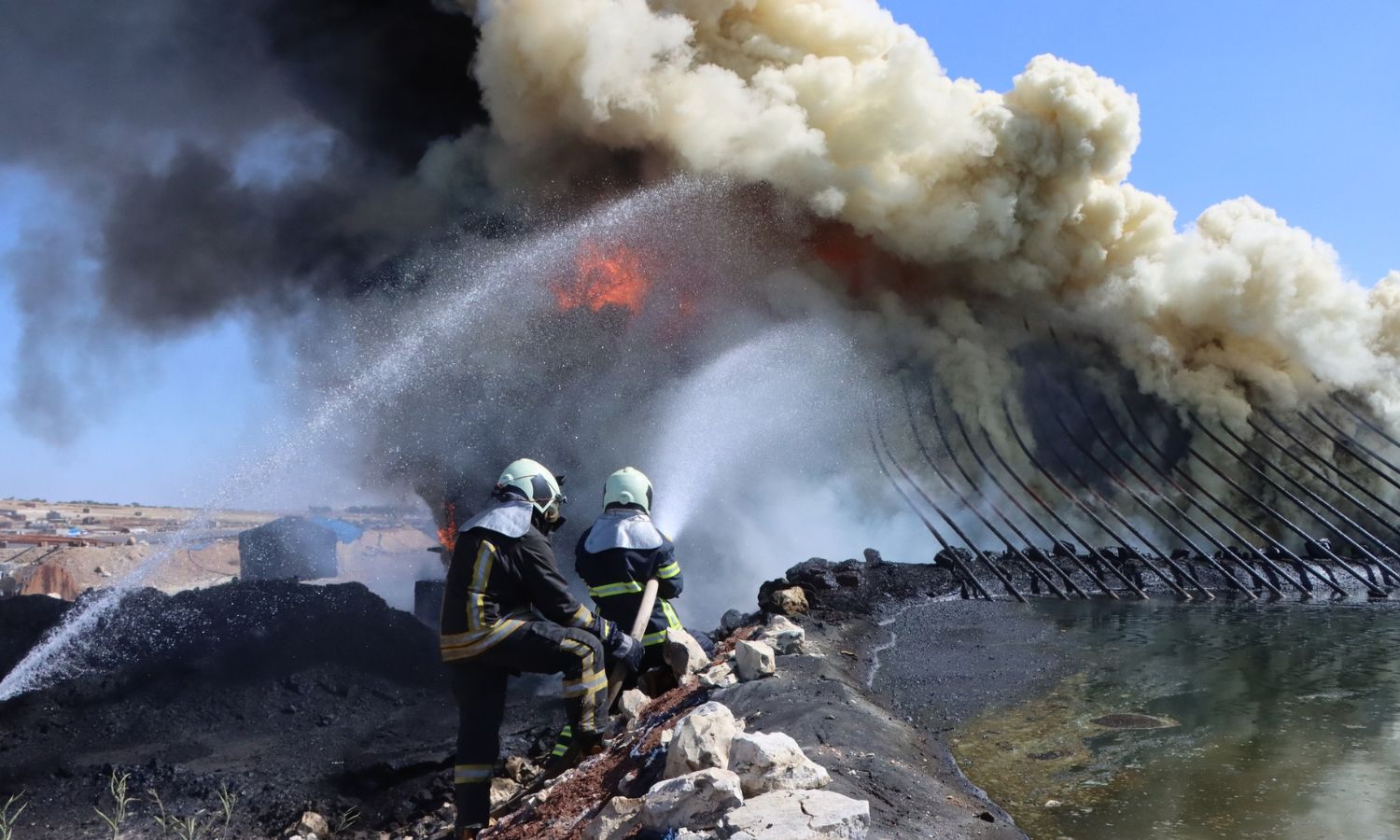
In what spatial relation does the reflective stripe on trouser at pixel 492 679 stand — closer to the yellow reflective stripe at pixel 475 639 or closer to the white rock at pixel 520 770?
the yellow reflective stripe at pixel 475 639

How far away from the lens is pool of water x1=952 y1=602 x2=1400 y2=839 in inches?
157

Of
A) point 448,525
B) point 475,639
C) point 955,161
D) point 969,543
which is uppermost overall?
point 955,161

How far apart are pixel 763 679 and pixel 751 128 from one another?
11.7 metres

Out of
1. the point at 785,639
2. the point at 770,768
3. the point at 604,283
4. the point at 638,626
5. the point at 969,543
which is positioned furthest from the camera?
the point at 604,283

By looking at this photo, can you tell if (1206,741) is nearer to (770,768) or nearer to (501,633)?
(770,768)

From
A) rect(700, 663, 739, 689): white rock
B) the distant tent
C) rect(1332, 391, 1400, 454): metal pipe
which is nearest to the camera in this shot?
rect(700, 663, 739, 689): white rock

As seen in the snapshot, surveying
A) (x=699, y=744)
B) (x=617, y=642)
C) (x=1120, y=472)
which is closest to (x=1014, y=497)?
(x=1120, y=472)

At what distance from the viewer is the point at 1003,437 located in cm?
1662

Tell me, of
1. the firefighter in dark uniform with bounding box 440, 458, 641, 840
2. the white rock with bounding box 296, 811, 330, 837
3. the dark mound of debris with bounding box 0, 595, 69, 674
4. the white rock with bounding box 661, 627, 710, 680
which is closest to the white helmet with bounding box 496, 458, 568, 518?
the firefighter in dark uniform with bounding box 440, 458, 641, 840

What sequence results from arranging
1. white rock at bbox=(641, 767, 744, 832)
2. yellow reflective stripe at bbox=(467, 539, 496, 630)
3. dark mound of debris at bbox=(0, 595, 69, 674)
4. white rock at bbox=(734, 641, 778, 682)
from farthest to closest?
dark mound of debris at bbox=(0, 595, 69, 674), white rock at bbox=(734, 641, 778, 682), yellow reflective stripe at bbox=(467, 539, 496, 630), white rock at bbox=(641, 767, 744, 832)

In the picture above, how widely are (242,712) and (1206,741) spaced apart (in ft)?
27.3

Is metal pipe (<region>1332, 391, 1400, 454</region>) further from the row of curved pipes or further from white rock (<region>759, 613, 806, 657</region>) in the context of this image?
white rock (<region>759, 613, 806, 657</region>)

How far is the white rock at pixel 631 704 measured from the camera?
6180 mm

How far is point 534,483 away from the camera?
5.41 m
